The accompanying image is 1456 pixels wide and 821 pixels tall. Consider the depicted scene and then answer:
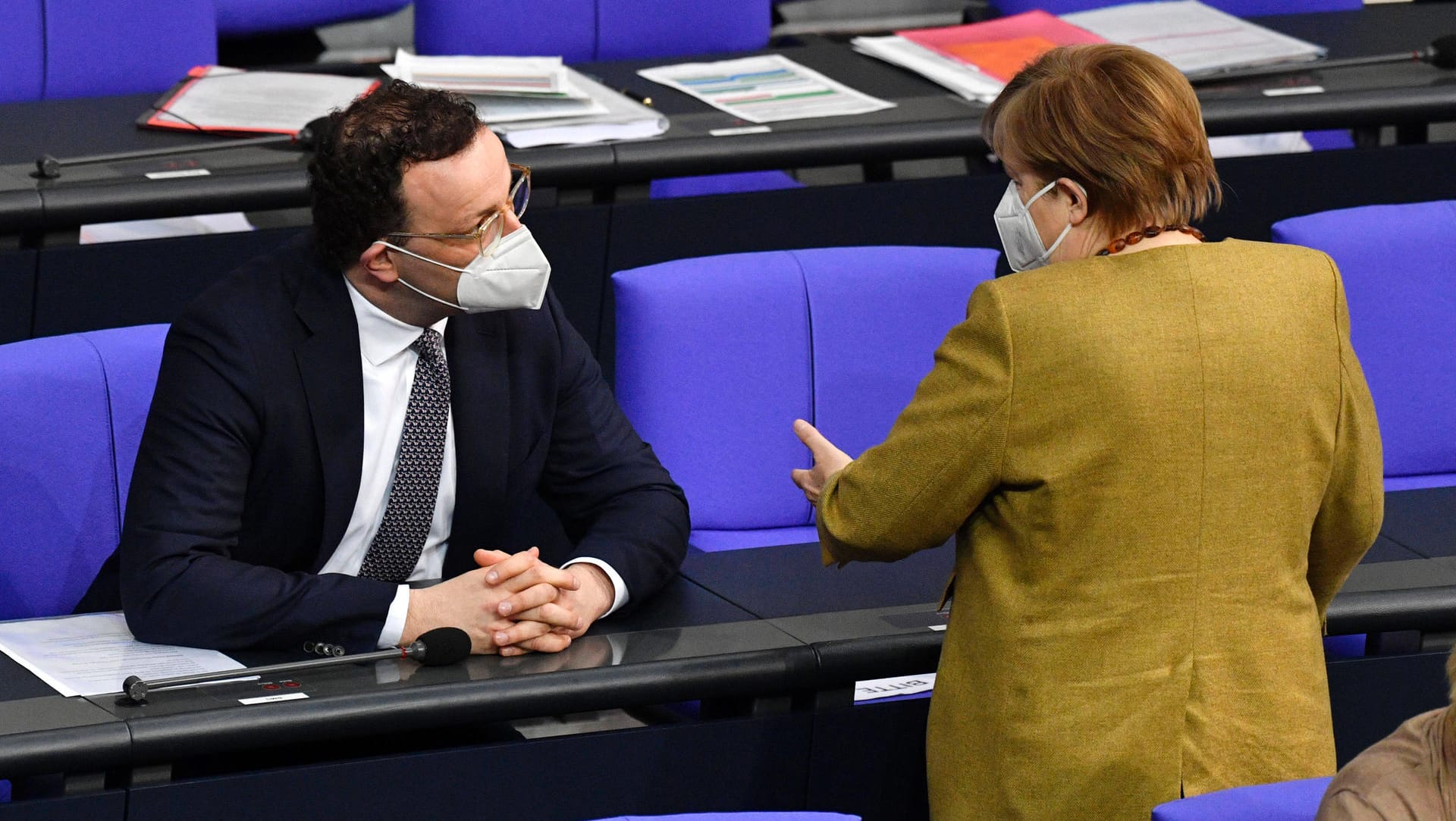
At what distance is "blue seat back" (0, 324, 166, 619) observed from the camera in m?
2.43

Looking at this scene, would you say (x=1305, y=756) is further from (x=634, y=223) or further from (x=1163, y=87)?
(x=634, y=223)

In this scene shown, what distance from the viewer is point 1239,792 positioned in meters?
1.80

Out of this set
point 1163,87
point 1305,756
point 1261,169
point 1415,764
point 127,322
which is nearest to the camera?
point 1415,764

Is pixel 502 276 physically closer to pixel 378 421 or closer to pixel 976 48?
pixel 378 421

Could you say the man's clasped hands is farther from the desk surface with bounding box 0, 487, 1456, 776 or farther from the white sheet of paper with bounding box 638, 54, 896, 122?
the white sheet of paper with bounding box 638, 54, 896, 122

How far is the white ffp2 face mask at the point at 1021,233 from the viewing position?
1.91 metres

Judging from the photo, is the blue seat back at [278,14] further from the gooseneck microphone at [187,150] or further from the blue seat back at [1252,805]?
the blue seat back at [1252,805]

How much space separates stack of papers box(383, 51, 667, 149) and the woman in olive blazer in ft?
5.47

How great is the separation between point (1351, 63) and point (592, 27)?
1.57 meters

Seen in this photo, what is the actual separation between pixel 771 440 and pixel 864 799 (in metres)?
0.81

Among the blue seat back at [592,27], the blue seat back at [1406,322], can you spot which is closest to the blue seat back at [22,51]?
the blue seat back at [592,27]

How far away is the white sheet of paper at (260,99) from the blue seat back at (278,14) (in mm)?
896

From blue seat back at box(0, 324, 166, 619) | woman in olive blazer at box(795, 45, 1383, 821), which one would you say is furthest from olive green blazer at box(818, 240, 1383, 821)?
blue seat back at box(0, 324, 166, 619)


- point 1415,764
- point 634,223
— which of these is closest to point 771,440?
point 634,223
